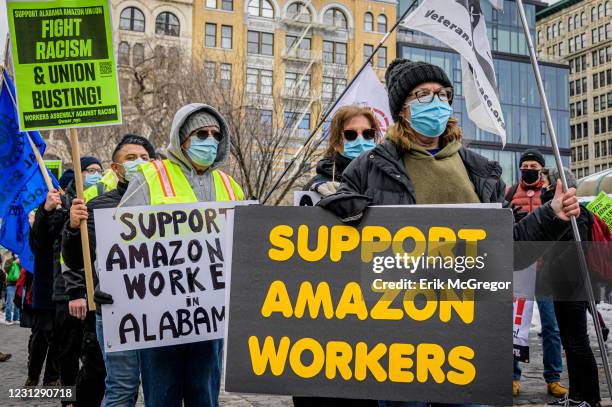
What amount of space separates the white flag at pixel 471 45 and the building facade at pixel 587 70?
100m

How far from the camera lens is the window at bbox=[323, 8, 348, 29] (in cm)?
4816

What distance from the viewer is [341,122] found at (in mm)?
4016

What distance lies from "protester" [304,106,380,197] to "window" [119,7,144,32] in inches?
1564

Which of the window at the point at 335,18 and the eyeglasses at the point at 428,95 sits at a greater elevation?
the window at the point at 335,18

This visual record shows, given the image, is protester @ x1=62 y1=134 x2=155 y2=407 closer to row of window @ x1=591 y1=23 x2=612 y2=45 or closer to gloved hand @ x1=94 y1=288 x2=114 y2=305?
gloved hand @ x1=94 y1=288 x2=114 y2=305

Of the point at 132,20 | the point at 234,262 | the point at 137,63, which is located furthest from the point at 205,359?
the point at 132,20

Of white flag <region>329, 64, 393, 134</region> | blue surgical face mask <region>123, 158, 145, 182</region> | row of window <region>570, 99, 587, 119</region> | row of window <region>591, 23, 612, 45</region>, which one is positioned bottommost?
blue surgical face mask <region>123, 158, 145, 182</region>

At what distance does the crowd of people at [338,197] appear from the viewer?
9.57 feet

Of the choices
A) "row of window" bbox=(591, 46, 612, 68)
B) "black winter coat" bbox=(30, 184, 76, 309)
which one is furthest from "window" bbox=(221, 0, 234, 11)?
"row of window" bbox=(591, 46, 612, 68)

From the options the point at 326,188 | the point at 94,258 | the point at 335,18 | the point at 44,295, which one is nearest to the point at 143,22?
the point at 335,18

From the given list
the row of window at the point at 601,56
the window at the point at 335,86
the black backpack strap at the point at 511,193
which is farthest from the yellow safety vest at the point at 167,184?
the row of window at the point at 601,56

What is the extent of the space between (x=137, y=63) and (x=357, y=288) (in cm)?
2588

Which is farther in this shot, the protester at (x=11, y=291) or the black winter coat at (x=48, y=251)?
the protester at (x=11, y=291)

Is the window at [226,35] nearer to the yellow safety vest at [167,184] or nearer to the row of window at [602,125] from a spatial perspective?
the yellow safety vest at [167,184]
